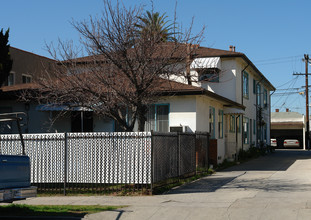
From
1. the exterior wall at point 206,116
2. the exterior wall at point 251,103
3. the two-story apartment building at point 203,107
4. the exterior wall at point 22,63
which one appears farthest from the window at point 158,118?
the exterior wall at point 22,63

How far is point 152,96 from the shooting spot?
14797 millimetres

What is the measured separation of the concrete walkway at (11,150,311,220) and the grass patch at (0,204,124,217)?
0.41 m

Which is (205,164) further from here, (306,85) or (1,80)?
(306,85)

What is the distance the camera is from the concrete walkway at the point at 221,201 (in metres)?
9.94

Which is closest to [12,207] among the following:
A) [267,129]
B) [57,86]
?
[57,86]

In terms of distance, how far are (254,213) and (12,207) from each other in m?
5.33

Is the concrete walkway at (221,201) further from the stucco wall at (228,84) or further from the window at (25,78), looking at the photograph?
the window at (25,78)

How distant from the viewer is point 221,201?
37.9 feet

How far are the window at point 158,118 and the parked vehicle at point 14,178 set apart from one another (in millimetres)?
10997

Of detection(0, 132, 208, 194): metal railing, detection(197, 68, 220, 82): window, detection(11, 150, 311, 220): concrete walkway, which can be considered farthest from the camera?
detection(197, 68, 220, 82): window

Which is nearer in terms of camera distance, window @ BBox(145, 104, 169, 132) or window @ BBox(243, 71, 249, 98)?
window @ BBox(145, 104, 169, 132)

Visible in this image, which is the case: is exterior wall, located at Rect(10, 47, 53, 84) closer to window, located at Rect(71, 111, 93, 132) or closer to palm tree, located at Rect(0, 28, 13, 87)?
palm tree, located at Rect(0, 28, 13, 87)

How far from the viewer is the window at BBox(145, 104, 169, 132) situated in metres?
20.5

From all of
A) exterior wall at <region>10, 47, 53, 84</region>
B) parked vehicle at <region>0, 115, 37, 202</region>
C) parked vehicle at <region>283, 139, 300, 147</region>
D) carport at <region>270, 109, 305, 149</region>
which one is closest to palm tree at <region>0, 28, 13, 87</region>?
parked vehicle at <region>0, 115, 37, 202</region>
